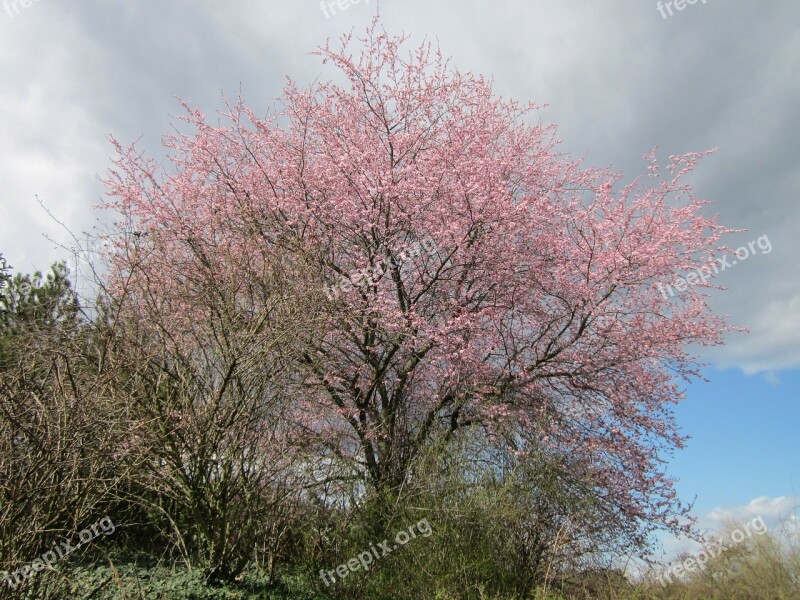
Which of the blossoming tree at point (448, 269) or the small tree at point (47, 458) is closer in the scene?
the small tree at point (47, 458)

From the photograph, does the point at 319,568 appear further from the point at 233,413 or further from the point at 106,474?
the point at 106,474

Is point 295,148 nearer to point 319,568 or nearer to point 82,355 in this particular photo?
point 82,355

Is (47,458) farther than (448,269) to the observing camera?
No

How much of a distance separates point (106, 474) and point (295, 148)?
6.16 metres

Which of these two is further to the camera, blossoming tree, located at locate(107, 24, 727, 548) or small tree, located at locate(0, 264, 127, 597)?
blossoming tree, located at locate(107, 24, 727, 548)

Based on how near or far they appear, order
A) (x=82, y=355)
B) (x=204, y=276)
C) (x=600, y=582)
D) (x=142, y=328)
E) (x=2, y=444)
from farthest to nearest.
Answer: (x=204, y=276) → (x=142, y=328) → (x=600, y=582) → (x=82, y=355) → (x=2, y=444)

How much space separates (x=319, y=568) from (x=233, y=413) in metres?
1.96

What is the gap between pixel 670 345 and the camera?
10.5 metres

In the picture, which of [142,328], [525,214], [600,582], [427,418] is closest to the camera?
[600,582]

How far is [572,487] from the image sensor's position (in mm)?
8117

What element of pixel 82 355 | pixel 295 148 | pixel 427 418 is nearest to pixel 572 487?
pixel 427 418

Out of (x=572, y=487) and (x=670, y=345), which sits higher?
(x=670, y=345)

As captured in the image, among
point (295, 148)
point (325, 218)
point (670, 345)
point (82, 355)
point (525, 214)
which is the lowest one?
point (670, 345)

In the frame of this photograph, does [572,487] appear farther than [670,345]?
No
